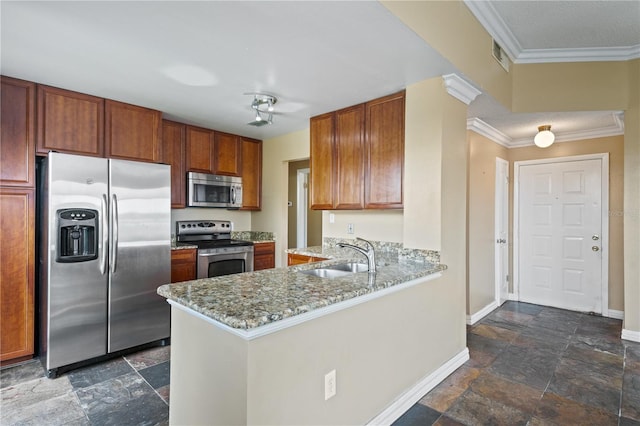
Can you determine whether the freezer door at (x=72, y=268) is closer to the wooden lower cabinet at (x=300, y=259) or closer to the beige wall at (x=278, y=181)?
the wooden lower cabinet at (x=300, y=259)

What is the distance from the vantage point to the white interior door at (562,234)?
4.08 m

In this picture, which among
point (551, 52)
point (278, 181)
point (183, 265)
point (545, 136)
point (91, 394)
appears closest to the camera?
point (91, 394)

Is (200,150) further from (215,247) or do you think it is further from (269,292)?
(269,292)

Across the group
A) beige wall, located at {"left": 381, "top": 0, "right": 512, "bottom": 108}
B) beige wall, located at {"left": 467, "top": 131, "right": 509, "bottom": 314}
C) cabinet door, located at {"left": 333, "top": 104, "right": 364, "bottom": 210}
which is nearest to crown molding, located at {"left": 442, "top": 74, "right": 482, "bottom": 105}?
beige wall, located at {"left": 381, "top": 0, "right": 512, "bottom": 108}

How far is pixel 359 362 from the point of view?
5.79ft

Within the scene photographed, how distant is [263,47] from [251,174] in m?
2.64

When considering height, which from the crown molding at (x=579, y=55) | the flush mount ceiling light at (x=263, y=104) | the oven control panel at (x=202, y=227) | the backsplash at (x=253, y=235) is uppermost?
the crown molding at (x=579, y=55)

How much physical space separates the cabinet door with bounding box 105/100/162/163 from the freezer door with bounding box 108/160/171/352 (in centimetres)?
27

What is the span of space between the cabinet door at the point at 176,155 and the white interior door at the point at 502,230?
3.99 metres

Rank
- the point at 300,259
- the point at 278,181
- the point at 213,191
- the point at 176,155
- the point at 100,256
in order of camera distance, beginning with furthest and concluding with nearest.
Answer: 1. the point at 278,181
2. the point at 213,191
3. the point at 176,155
4. the point at 300,259
5. the point at 100,256

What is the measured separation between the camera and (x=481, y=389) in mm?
2332

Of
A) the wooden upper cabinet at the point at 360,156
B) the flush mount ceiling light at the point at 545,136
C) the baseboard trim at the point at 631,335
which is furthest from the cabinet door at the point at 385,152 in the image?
the baseboard trim at the point at 631,335

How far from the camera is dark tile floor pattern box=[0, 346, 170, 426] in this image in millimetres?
2023

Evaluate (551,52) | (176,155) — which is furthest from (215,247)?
(551,52)
